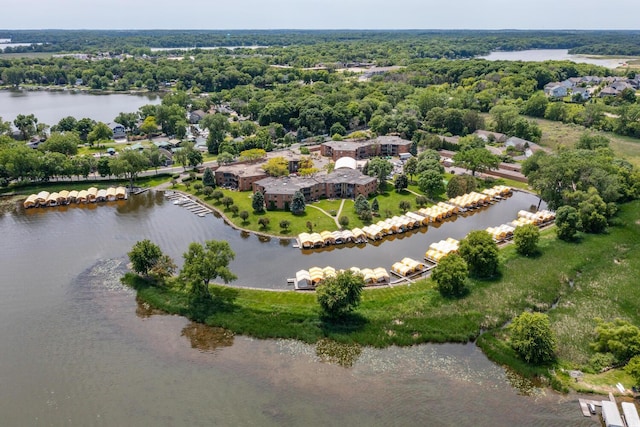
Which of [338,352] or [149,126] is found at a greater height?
[149,126]

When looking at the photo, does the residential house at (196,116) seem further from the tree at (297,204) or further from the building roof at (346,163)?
the tree at (297,204)

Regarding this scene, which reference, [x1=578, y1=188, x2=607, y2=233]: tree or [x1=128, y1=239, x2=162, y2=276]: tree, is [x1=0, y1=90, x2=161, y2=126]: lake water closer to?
[x1=128, y1=239, x2=162, y2=276]: tree

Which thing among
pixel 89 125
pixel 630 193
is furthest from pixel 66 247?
pixel 630 193

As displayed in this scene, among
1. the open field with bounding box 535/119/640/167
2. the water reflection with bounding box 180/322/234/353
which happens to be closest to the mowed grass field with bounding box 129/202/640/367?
the water reflection with bounding box 180/322/234/353

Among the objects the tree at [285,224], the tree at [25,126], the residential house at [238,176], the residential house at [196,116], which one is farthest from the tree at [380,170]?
the tree at [25,126]

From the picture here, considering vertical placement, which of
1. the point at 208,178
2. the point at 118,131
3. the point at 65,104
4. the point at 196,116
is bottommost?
the point at 208,178

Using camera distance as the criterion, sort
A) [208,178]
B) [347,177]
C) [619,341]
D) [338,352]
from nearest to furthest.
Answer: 1. [619,341]
2. [338,352]
3. [347,177]
4. [208,178]

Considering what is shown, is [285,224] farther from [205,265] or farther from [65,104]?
[65,104]

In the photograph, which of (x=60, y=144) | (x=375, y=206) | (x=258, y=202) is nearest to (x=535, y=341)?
(x=375, y=206)
